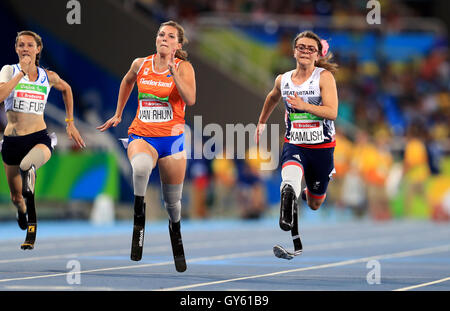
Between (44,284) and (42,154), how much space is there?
8.33 feet

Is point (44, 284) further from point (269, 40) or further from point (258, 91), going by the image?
point (269, 40)

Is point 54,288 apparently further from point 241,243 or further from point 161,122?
point 241,243

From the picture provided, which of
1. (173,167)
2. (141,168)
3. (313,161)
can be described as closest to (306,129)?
(313,161)

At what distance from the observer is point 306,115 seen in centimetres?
980

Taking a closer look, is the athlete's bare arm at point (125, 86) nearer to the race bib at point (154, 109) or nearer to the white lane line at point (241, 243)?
the race bib at point (154, 109)

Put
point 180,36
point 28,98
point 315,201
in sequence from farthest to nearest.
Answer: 1. point 315,201
2. point 28,98
3. point 180,36

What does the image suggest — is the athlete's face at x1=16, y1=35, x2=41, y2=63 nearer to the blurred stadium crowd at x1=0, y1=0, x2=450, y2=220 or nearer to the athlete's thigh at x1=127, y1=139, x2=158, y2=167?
the athlete's thigh at x1=127, y1=139, x2=158, y2=167

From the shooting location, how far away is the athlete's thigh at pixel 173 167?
9.14 meters

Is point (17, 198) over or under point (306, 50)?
under

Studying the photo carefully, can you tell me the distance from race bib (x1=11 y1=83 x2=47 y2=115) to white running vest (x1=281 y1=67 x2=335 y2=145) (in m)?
2.62

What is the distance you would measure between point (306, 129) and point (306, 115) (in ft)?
0.55

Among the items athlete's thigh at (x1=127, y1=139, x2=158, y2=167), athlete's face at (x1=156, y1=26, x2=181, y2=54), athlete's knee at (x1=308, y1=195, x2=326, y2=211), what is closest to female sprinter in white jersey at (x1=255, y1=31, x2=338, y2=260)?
athlete's knee at (x1=308, y1=195, x2=326, y2=211)

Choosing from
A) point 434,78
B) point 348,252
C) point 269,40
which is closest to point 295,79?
point 348,252

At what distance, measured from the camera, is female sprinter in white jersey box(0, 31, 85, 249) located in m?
10.1
